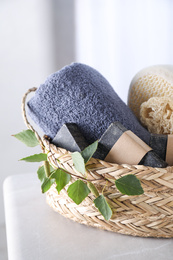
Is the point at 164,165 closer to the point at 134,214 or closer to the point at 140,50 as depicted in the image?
the point at 134,214

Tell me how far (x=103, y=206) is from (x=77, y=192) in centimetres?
4

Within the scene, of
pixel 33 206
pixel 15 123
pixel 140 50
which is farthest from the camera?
pixel 15 123

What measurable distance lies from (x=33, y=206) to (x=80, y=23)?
0.83m

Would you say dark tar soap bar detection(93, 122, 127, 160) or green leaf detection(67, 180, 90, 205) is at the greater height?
dark tar soap bar detection(93, 122, 127, 160)

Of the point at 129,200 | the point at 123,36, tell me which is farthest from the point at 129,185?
the point at 123,36

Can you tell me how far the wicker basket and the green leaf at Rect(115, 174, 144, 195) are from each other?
0.04 feet

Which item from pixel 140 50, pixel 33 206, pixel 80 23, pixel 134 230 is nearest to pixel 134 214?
pixel 134 230

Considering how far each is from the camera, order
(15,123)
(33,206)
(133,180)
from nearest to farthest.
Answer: (133,180), (33,206), (15,123)

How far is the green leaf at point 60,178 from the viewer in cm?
48

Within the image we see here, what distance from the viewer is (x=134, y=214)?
1.56 feet

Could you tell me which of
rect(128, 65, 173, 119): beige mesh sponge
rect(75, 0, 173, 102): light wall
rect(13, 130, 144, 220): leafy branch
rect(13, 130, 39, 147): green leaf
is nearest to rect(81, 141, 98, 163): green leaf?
rect(13, 130, 144, 220): leafy branch

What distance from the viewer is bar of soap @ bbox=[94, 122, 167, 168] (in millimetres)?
475

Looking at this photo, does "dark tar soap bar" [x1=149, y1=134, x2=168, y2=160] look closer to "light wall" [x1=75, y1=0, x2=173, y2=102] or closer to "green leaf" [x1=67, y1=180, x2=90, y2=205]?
"green leaf" [x1=67, y1=180, x2=90, y2=205]

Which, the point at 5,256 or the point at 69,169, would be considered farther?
the point at 5,256
